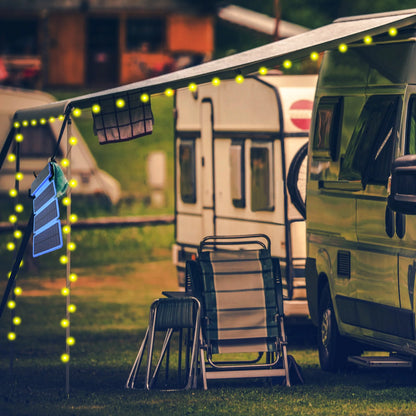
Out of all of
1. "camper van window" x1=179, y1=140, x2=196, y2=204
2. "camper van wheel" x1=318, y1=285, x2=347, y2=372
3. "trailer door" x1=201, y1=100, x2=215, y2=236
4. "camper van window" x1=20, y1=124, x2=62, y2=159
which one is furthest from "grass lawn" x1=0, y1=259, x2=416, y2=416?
"camper van window" x1=20, y1=124, x2=62, y2=159

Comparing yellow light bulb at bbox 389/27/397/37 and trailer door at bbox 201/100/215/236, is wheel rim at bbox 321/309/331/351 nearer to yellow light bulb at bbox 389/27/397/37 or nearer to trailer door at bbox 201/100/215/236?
yellow light bulb at bbox 389/27/397/37

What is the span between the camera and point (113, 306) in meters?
17.6

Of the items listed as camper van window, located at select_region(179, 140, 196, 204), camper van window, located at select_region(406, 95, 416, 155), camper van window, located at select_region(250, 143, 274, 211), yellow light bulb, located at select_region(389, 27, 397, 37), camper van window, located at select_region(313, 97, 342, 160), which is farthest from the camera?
camper van window, located at select_region(179, 140, 196, 204)

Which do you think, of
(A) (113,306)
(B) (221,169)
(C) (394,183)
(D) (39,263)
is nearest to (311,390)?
(C) (394,183)

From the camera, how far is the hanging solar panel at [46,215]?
394 inches

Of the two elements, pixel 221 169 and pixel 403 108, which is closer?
pixel 403 108

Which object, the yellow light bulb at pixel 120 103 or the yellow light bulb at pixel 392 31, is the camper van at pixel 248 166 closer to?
the yellow light bulb at pixel 120 103

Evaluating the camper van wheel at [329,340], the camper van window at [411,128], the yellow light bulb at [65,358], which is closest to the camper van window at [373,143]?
the camper van window at [411,128]

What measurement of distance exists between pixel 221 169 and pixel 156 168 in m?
16.4

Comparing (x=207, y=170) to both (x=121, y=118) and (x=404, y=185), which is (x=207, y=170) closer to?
(x=121, y=118)

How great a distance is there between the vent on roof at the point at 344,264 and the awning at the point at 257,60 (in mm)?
1766

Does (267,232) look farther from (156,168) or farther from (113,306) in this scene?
(156,168)

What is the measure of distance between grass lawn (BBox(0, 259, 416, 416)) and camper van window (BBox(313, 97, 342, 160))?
1.84 m

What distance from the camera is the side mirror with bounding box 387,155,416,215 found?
8.82 meters
